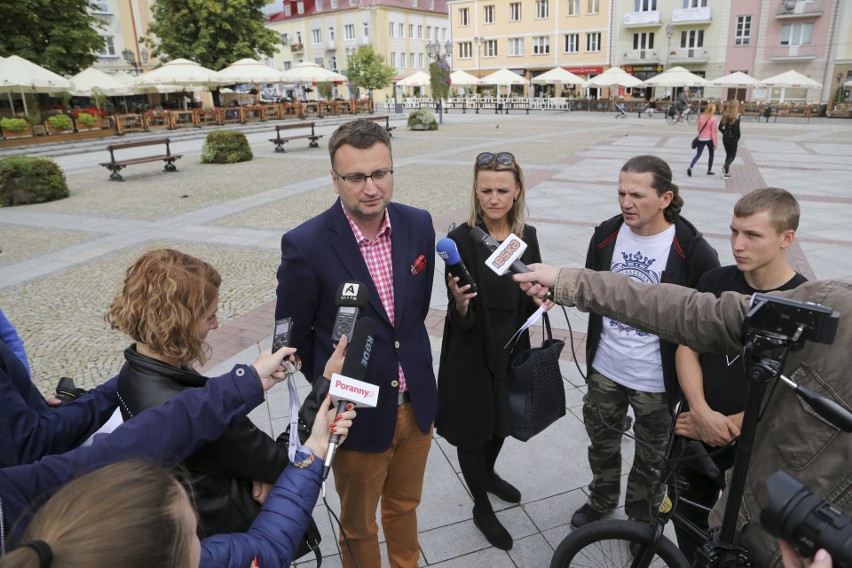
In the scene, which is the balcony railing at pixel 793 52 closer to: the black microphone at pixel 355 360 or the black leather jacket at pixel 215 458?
the black microphone at pixel 355 360

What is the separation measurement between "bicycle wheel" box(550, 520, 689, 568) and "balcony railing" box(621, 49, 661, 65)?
51096mm

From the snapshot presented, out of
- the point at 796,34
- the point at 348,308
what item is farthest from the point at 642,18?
the point at 348,308

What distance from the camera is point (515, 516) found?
312cm

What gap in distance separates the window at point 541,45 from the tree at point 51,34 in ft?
122

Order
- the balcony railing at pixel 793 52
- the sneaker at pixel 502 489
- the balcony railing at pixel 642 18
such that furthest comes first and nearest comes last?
1. the balcony railing at pixel 642 18
2. the balcony railing at pixel 793 52
3. the sneaker at pixel 502 489

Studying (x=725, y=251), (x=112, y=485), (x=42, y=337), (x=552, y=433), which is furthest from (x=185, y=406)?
(x=725, y=251)

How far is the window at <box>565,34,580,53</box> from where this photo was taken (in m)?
49.6

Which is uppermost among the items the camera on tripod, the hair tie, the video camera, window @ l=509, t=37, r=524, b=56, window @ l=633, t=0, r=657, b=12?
window @ l=633, t=0, r=657, b=12

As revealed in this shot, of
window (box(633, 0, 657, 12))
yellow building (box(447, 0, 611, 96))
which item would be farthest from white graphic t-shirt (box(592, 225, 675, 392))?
window (box(633, 0, 657, 12))

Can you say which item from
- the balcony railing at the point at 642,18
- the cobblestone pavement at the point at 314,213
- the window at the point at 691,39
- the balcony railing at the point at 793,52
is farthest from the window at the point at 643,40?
the cobblestone pavement at the point at 314,213

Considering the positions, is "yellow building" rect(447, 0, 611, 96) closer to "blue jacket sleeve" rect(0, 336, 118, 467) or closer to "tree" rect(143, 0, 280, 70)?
"tree" rect(143, 0, 280, 70)

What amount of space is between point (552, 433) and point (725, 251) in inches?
196

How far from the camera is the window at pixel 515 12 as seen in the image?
2029 inches

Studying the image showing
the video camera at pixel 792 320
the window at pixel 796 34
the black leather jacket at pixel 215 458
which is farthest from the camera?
the window at pixel 796 34
